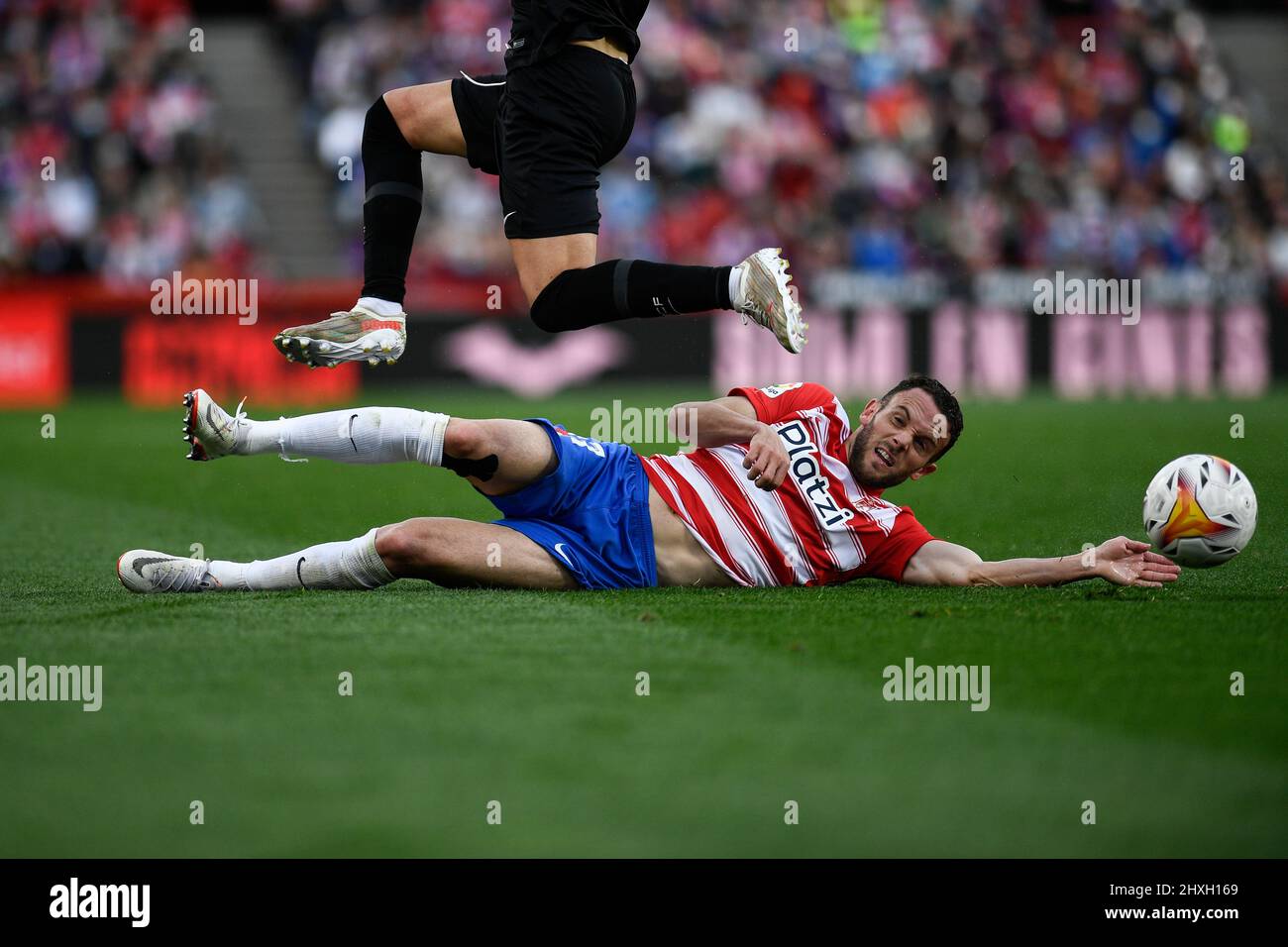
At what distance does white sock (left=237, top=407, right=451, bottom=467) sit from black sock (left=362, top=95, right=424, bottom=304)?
822 millimetres

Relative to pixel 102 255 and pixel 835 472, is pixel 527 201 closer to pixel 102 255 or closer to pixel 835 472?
pixel 835 472

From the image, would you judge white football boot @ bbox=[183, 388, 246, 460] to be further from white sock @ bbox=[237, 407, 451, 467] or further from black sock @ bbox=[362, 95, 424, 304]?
black sock @ bbox=[362, 95, 424, 304]

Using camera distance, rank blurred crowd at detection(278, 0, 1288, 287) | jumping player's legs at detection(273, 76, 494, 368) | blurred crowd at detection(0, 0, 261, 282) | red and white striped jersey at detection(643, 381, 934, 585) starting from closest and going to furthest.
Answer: red and white striped jersey at detection(643, 381, 934, 585)
jumping player's legs at detection(273, 76, 494, 368)
blurred crowd at detection(0, 0, 261, 282)
blurred crowd at detection(278, 0, 1288, 287)

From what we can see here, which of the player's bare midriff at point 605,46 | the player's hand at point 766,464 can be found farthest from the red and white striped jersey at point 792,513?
the player's bare midriff at point 605,46

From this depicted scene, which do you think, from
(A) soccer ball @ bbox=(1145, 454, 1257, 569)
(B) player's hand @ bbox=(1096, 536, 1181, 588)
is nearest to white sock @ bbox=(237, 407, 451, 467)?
(B) player's hand @ bbox=(1096, 536, 1181, 588)

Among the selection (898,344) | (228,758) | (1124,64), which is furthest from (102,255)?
(228,758)

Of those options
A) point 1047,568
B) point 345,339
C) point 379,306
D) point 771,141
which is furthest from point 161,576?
point 771,141

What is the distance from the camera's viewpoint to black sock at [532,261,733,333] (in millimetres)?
4867

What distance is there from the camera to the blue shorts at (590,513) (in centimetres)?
512

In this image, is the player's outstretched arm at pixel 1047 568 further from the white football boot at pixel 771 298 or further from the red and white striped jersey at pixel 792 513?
the white football boot at pixel 771 298

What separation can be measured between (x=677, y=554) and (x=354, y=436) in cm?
114

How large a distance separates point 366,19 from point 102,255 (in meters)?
4.20

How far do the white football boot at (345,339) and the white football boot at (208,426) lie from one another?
345 millimetres

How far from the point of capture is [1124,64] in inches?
790
